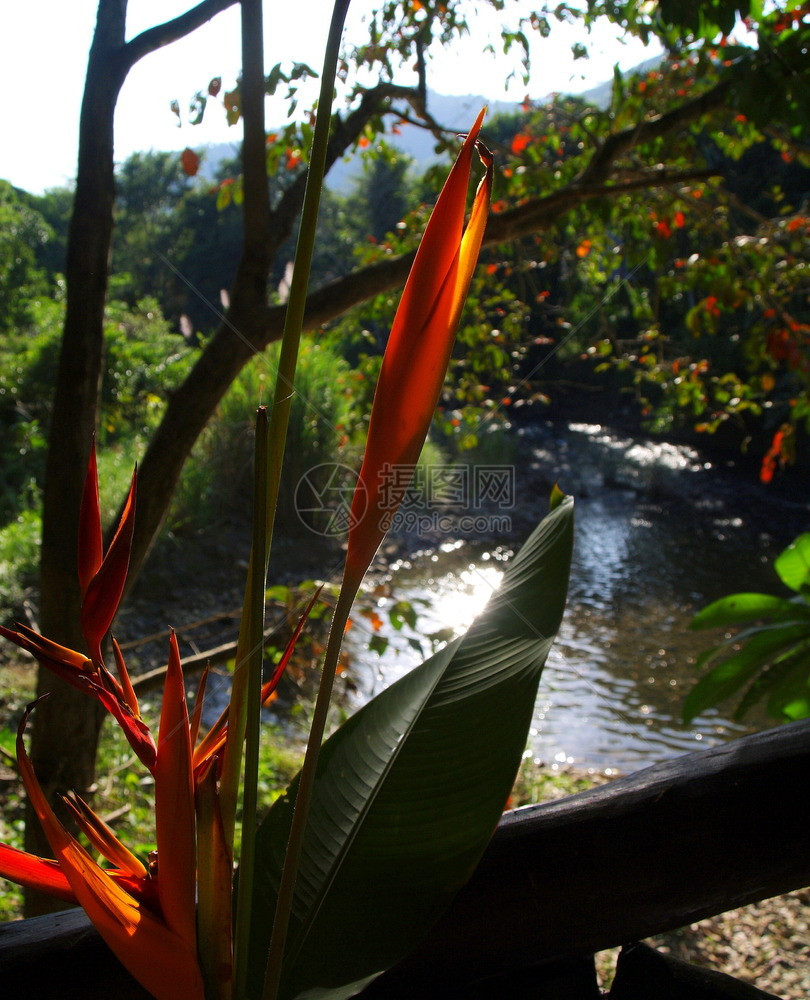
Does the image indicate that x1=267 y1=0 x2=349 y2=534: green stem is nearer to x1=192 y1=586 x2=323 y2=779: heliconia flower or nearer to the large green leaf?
x1=192 y1=586 x2=323 y2=779: heliconia flower

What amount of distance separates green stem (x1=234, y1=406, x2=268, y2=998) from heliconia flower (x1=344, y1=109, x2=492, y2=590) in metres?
0.06

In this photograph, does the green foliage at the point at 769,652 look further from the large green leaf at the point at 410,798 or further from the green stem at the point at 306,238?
the green stem at the point at 306,238

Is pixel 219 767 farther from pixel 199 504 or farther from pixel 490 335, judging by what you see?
pixel 199 504

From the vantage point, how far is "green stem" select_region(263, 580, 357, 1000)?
375 millimetres

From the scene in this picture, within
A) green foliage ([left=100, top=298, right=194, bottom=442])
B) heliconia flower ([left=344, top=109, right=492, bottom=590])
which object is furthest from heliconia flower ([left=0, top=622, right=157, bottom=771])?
green foliage ([left=100, top=298, right=194, bottom=442])

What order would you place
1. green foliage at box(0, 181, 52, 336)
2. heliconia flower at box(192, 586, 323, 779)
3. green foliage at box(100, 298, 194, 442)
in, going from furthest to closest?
green foliage at box(0, 181, 52, 336) → green foliage at box(100, 298, 194, 442) → heliconia flower at box(192, 586, 323, 779)

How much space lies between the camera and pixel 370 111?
189 cm

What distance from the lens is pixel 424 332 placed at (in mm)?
320

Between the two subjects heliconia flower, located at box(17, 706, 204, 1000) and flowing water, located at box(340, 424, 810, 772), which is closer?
heliconia flower, located at box(17, 706, 204, 1000)

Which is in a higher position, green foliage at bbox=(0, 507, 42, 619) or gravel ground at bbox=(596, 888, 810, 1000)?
green foliage at bbox=(0, 507, 42, 619)

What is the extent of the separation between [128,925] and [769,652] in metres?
2.03

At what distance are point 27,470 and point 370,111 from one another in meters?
5.54

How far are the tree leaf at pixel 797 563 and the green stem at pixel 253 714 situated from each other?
2108mm

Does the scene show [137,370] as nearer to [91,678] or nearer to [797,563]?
[797,563]
